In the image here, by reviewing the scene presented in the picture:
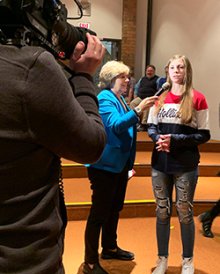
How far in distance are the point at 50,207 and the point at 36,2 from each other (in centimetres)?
42

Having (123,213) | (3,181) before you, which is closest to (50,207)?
(3,181)

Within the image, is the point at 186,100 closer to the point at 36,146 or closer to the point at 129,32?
the point at 36,146

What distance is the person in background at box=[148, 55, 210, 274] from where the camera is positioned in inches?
87.7

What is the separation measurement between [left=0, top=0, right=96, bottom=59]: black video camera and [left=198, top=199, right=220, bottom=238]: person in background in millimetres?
2545

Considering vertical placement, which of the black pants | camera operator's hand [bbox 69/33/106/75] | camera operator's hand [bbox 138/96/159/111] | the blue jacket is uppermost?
camera operator's hand [bbox 69/33/106/75]

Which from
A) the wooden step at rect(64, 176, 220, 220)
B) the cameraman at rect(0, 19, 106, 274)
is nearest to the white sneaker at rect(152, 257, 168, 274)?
the wooden step at rect(64, 176, 220, 220)

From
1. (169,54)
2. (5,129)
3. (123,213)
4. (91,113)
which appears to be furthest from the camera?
(169,54)

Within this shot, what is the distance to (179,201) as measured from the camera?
7.44 feet


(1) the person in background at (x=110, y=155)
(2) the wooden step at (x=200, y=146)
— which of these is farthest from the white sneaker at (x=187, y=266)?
(2) the wooden step at (x=200, y=146)

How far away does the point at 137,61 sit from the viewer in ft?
27.5

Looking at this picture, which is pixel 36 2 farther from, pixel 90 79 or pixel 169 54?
pixel 169 54

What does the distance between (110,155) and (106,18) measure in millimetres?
6287

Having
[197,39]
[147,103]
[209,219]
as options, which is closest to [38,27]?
[147,103]

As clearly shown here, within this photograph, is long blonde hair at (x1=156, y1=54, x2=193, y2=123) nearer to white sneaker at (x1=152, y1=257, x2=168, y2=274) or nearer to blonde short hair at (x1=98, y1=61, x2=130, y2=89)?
blonde short hair at (x1=98, y1=61, x2=130, y2=89)
